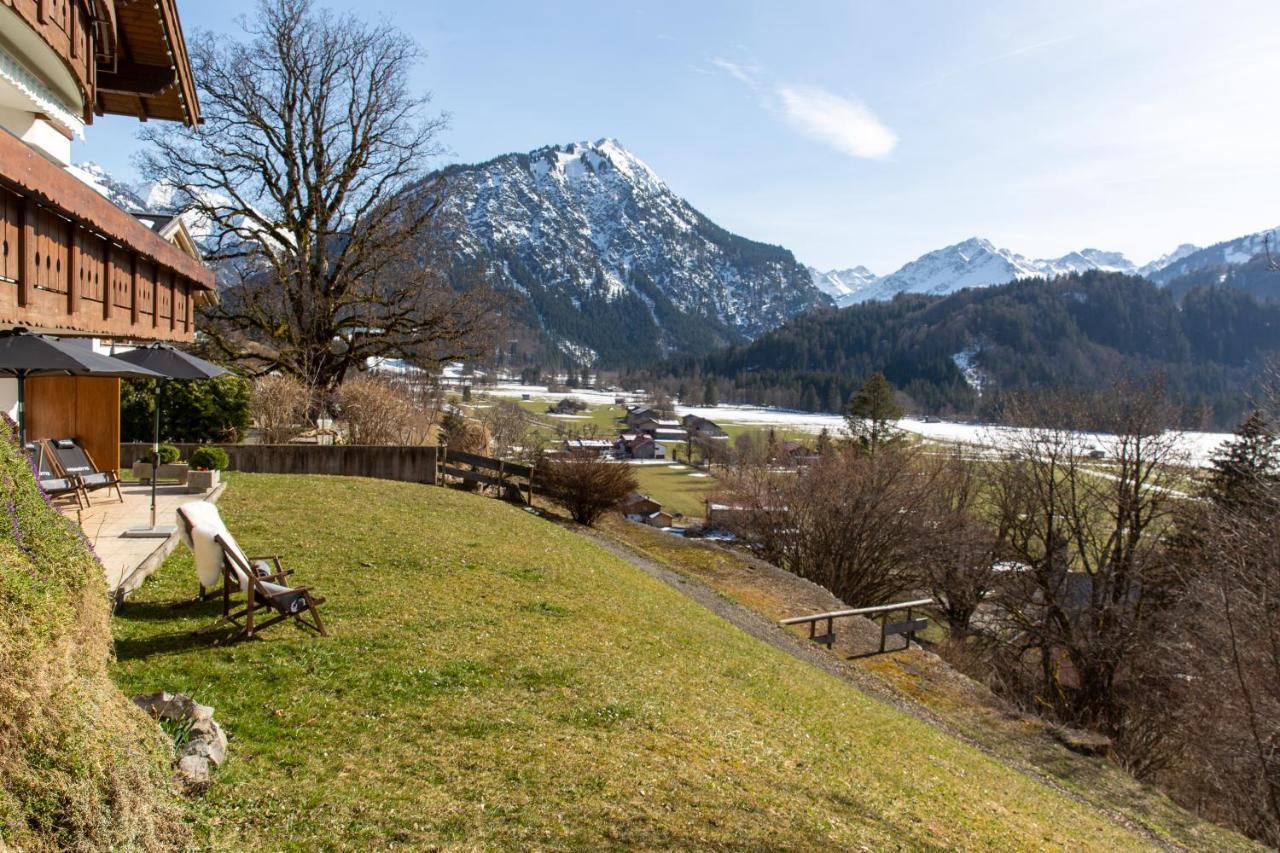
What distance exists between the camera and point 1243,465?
25.8m

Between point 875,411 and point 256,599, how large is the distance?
2057 inches

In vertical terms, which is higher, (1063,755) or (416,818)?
(416,818)

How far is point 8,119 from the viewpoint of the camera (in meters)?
7.00

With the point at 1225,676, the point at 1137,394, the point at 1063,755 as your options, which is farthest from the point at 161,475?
the point at 1137,394

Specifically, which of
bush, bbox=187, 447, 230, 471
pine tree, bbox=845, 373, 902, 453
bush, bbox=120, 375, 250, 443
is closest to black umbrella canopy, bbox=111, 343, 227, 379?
bush, bbox=187, 447, 230, 471

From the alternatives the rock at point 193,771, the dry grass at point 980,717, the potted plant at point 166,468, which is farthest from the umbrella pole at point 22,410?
the dry grass at point 980,717

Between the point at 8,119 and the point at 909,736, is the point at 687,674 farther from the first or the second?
the point at 8,119

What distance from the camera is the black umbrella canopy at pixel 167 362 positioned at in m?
10.2

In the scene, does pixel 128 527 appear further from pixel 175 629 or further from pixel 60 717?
pixel 60 717

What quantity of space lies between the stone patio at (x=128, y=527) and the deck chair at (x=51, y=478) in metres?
0.25

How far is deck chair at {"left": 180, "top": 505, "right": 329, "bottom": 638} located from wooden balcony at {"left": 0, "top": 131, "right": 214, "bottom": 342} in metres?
2.07

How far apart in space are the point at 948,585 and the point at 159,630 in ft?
86.4

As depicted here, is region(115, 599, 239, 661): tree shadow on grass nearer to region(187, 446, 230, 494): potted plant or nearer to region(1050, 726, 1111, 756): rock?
region(187, 446, 230, 494): potted plant

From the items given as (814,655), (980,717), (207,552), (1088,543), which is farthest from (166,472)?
(1088,543)
